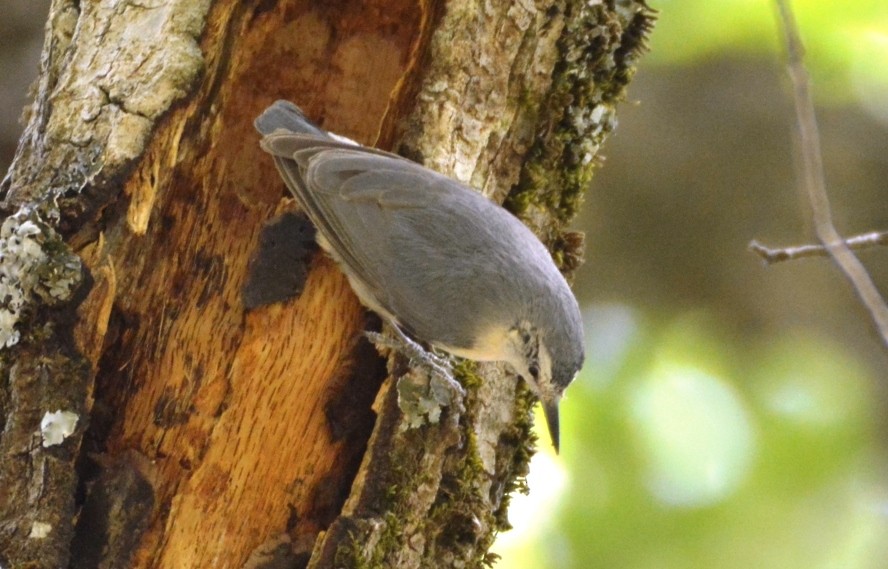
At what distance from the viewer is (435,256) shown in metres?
2.50

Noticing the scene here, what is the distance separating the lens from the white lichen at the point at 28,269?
6.70 feet

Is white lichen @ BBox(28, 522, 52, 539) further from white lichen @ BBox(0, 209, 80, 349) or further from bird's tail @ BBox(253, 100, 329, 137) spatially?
bird's tail @ BBox(253, 100, 329, 137)

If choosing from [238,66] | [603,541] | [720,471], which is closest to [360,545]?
[238,66]

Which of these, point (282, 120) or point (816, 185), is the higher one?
point (282, 120)

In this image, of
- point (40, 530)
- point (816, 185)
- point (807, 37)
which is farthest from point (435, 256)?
point (807, 37)

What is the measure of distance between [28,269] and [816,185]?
1635 millimetres

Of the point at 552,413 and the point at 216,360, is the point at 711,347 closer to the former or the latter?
the point at 552,413

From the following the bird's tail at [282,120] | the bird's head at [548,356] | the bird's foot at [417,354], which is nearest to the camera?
the bird's foot at [417,354]

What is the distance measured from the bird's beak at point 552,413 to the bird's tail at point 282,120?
3.23 ft

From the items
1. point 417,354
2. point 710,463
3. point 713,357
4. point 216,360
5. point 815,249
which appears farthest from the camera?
point 713,357

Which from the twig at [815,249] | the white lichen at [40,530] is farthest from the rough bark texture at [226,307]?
the twig at [815,249]

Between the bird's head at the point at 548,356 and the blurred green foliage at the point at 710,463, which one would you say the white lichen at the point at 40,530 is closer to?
the bird's head at the point at 548,356

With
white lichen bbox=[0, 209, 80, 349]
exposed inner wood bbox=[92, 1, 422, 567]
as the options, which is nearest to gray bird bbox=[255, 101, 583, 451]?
exposed inner wood bbox=[92, 1, 422, 567]

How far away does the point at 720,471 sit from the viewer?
3.59m
